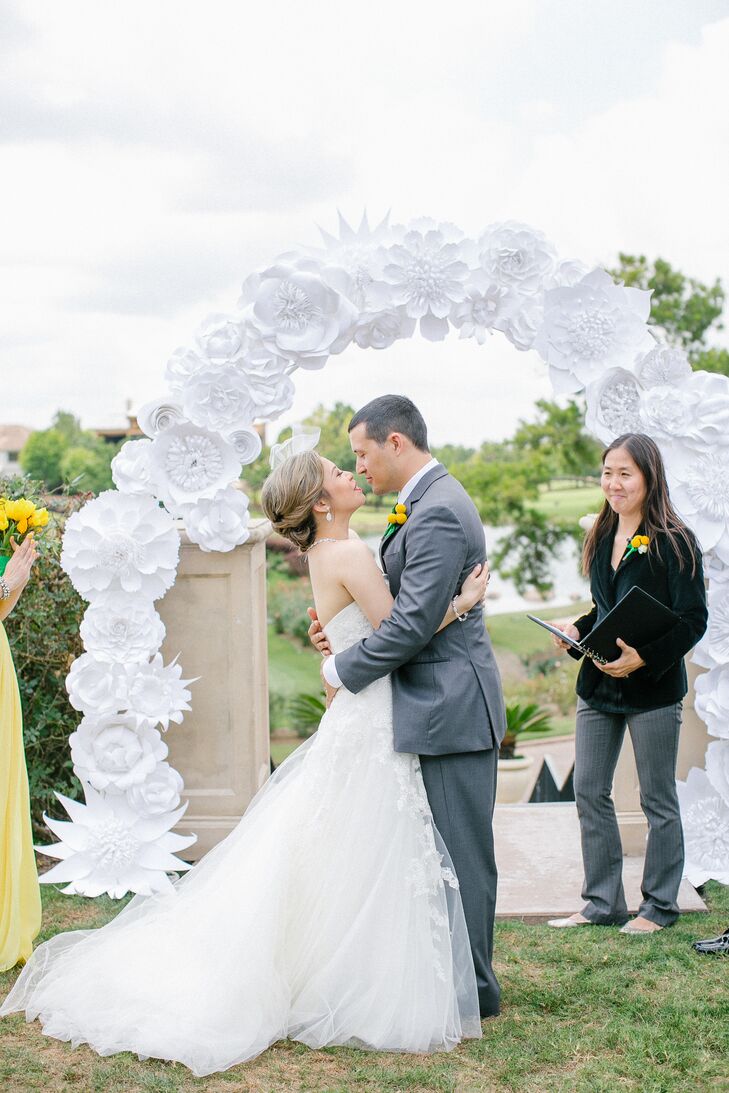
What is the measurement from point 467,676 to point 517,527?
10.7 meters

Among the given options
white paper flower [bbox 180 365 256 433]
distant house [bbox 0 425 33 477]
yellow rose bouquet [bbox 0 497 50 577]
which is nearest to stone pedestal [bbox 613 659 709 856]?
white paper flower [bbox 180 365 256 433]

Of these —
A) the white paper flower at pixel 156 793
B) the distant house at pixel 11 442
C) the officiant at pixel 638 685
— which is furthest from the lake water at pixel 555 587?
the distant house at pixel 11 442

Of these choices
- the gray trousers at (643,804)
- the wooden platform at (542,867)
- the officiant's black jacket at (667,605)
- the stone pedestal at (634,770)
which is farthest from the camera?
the stone pedestal at (634,770)

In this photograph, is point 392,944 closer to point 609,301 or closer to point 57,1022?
point 57,1022

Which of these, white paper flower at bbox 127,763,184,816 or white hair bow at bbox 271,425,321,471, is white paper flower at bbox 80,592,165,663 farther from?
white hair bow at bbox 271,425,321,471

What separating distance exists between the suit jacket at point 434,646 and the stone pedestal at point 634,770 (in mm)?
2059

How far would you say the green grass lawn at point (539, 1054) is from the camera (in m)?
3.10

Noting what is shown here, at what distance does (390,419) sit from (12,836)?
7.18ft

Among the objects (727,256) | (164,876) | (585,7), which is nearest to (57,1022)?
(164,876)

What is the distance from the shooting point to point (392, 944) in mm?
3279

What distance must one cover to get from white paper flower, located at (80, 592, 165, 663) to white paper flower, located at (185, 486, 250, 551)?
1.33 feet

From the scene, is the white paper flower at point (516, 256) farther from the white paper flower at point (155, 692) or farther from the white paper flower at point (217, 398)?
the white paper flower at point (155, 692)

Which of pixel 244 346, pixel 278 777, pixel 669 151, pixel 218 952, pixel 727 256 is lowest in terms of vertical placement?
pixel 218 952

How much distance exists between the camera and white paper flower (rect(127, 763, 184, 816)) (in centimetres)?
486
